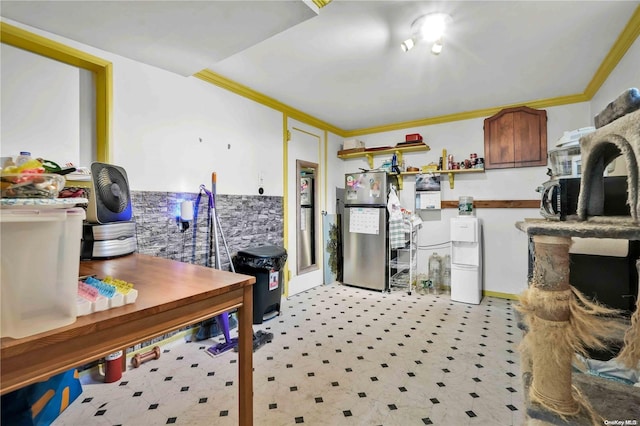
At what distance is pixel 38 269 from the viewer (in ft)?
2.25

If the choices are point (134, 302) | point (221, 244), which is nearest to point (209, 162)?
point (221, 244)

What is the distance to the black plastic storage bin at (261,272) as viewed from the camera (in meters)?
2.94

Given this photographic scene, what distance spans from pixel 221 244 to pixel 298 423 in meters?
1.84

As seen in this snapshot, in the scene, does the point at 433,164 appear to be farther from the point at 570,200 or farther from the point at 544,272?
the point at 544,272

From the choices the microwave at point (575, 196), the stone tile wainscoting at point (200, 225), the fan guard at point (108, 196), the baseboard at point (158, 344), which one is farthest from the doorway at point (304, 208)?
the microwave at point (575, 196)

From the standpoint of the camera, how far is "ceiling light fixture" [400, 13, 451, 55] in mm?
1908

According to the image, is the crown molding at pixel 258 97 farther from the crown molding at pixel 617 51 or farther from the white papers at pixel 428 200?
the crown molding at pixel 617 51

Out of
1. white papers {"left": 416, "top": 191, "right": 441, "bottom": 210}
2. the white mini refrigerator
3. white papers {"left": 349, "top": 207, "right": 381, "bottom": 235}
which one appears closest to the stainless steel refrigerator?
white papers {"left": 349, "top": 207, "right": 381, "bottom": 235}

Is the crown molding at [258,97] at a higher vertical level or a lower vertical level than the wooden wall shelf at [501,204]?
higher

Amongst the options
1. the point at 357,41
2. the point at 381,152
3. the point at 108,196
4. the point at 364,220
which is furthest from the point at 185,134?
the point at 381,152

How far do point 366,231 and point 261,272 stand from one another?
1.86 m

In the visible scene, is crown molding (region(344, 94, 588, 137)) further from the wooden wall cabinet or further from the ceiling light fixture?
the ceiling light fixture

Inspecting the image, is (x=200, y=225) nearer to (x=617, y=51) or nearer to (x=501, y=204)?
(x=501, y=204)

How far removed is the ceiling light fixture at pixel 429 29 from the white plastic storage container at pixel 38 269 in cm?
225
